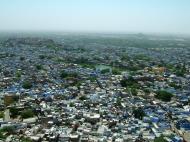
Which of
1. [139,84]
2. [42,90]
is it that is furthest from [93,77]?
[42,90]

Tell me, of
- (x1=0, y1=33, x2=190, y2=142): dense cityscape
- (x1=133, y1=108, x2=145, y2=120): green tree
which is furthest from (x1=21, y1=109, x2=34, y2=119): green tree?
(x1=133, y1=108, x2=145, y2=120): green tree

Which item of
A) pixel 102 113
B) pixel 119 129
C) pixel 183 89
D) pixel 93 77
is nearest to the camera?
pixel 119 129

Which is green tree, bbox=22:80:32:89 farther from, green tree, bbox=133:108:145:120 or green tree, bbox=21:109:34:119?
green tree, bbox=133:108:145:120

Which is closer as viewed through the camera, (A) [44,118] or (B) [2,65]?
(A) [44,118]

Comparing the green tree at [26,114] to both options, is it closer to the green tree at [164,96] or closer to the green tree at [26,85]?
the green tree at [26,85]

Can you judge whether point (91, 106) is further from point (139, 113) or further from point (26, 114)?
point (26, 114)

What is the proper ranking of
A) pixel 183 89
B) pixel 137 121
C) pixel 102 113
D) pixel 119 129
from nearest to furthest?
1. pixel 119 129
2. pixel 137 121
3. pixel 102 113
4. pixel 183 89

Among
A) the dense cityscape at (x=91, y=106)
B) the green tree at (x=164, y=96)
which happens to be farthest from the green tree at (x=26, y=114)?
the green tree at (x=164, y=96)

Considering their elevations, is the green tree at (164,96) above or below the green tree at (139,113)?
below

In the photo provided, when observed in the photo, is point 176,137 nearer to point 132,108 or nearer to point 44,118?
point 132,108

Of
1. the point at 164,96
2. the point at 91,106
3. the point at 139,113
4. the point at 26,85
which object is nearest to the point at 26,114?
the point at 91,106
